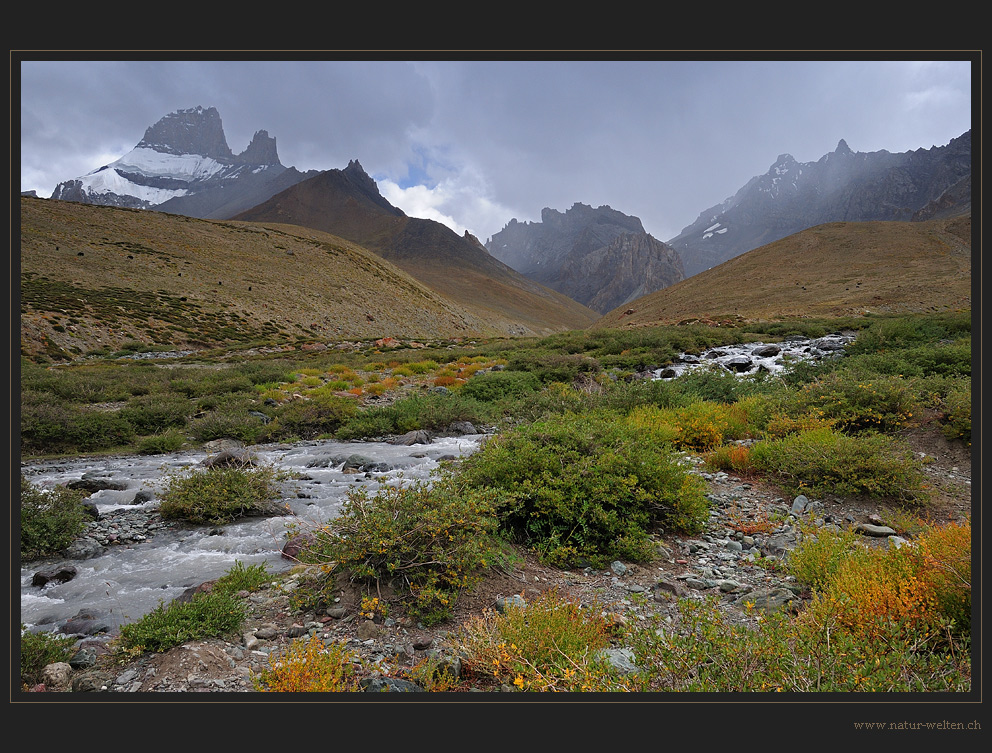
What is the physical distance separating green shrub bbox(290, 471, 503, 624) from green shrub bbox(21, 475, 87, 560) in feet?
9.62

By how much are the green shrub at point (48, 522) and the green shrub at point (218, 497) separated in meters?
0.84

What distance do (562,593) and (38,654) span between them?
3562mm

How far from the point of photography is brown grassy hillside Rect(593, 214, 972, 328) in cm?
3938

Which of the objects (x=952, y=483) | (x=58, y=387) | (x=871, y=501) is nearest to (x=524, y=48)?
(x=871, y=501)

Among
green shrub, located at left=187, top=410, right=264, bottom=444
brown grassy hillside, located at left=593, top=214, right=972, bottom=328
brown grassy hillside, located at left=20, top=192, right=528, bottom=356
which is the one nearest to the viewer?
green shrub, located at left=187, top=410, right=264, bottom=444

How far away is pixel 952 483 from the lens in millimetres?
5566

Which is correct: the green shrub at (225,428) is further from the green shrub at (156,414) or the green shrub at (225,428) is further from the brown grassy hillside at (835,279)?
the brown grassy hillside at (835,279)

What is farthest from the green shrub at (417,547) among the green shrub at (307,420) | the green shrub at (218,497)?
the green shrub at (307,420)

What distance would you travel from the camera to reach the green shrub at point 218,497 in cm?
571

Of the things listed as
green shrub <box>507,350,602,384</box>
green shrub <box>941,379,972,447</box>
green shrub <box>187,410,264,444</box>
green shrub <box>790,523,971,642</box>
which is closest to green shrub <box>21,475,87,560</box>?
green shrub <box>187,410,264,444</box>

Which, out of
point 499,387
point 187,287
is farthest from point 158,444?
point 187,287

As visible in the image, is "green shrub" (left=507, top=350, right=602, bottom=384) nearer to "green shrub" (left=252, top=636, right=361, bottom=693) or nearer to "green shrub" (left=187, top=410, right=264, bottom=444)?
"green shrub" (left=187, top=410, right=264, bottom=444)
